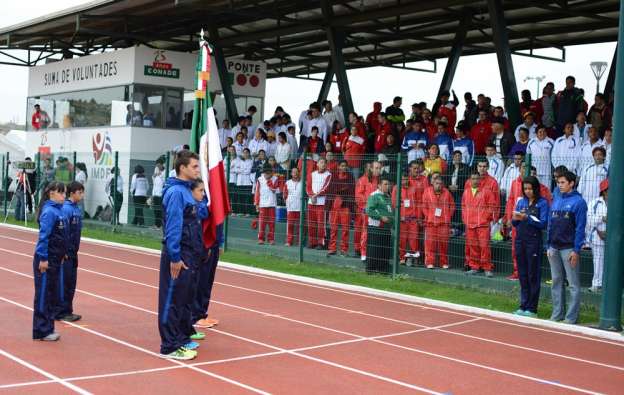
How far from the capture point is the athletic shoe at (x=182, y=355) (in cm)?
793

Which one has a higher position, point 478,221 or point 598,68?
point 598,68

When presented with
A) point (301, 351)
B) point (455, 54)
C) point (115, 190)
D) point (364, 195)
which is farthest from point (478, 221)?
point (115, 190)

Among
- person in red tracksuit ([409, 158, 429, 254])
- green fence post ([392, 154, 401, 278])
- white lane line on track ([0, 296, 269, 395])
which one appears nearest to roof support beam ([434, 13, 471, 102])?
person in red tracksuit ([409, 158, 429, 254])

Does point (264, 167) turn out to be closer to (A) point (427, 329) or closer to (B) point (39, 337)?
(A) point (427, 329)

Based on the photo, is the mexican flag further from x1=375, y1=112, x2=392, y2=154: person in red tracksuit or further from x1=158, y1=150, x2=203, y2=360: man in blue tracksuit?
x1=375, y1=112, x2=392, y2=154: person in red tracksuit

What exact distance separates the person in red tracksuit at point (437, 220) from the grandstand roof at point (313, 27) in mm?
6468

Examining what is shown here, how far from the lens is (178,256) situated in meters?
7.76

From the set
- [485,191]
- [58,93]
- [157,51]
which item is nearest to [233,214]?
[485,191]

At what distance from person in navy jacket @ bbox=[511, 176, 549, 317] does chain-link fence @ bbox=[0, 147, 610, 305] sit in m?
0.06

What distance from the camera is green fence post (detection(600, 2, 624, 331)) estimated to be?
1063cm

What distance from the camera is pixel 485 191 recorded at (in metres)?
13.3

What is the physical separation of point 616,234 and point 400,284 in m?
4.48

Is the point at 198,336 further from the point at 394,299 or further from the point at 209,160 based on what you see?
the point at 394,299

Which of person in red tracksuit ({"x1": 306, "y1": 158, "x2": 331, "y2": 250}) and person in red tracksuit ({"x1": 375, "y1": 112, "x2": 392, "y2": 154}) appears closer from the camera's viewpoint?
person in red tracksuit ({"x1": 306, "y1": 158, "x2": 331, "y2": 250})
